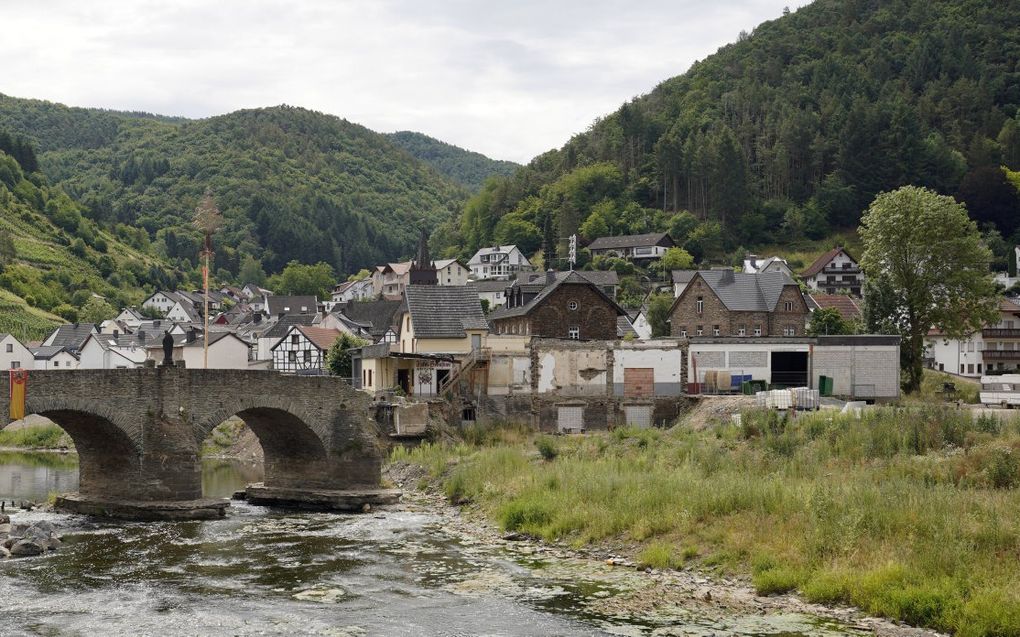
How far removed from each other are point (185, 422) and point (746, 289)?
52086 millimetres

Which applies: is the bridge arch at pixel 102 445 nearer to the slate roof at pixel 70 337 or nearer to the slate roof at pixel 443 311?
the slate roof at pixel 443 311

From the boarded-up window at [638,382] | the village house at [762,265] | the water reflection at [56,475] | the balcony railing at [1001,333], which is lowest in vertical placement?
the water reflection at [56,475]

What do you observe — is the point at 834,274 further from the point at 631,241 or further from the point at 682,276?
the point at 631,241

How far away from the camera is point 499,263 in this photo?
15212 centimetres

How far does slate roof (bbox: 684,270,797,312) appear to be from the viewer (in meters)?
81.8

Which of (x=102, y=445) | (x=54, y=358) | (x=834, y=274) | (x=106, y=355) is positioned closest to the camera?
(x=102, y=445)

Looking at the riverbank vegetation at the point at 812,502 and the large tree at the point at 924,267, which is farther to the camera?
the large tree at the point at 924,267

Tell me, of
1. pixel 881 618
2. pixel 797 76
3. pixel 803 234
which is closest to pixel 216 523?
pixel 881 618

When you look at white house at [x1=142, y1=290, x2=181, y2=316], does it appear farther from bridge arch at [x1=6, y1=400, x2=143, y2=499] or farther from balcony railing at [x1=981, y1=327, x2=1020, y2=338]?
bridge arch at [x1=6, y1=400, x2=143, y2=499]

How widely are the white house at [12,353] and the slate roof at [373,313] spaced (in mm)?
31346

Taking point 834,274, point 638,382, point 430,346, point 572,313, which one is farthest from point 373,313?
point 638,382

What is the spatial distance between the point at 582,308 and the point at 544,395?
523 inches

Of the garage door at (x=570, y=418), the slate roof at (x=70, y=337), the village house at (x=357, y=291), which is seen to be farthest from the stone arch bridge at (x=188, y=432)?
the village house at (x=357, y=291)

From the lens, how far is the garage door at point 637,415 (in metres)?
57.3
